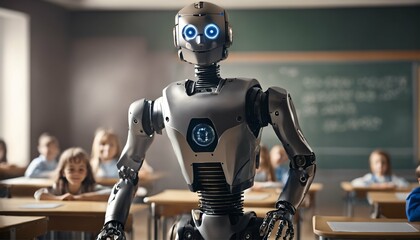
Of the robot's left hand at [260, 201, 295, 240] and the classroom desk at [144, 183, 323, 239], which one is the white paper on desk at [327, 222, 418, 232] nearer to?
the robot's left hand at [260, 201, 295, 240]

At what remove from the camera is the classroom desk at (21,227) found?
10.3 ft

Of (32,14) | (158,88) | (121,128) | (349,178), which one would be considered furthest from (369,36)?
(32,14)

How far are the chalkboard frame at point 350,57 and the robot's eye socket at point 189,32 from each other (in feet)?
18.4

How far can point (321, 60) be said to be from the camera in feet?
27.8

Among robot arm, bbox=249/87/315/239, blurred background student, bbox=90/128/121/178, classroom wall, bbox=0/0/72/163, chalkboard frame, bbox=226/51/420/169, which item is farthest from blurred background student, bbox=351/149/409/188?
classroom wall, bbox=0/0/72/163

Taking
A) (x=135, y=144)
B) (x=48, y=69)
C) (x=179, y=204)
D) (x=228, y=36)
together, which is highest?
(x=48, y=69)

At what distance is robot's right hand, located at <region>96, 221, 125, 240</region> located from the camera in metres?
2.88

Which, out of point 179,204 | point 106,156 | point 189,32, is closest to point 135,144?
point 189,32

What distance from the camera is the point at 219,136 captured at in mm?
2822

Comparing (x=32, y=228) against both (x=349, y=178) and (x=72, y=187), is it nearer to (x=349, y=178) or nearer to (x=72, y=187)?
(x=72, y=187)

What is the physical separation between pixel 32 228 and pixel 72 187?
144 cm

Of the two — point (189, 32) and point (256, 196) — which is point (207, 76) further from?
point (256, 196)

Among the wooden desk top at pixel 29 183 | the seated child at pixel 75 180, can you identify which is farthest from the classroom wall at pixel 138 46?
the seated child at pixel 75 180

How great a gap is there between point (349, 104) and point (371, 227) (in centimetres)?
547
